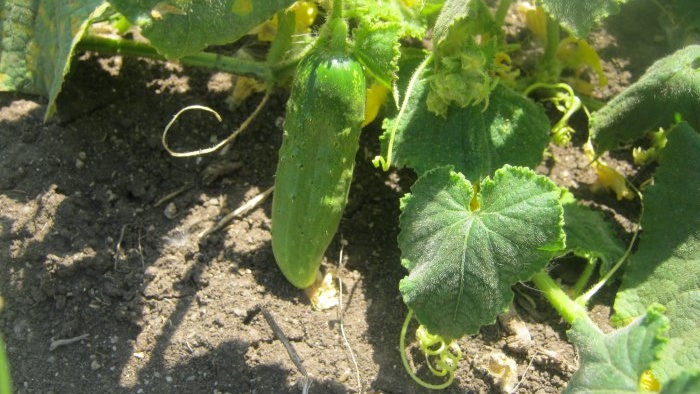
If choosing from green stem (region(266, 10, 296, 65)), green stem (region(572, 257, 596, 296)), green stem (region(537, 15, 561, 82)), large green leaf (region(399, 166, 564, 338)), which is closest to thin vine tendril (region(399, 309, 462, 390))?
large green leaf (region(399, 166, 564, 338))

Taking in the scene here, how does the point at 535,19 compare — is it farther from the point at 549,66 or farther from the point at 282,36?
the point at 282,36

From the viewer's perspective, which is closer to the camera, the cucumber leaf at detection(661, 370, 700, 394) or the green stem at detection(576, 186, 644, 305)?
the cucumber leaf at detection(661, 370, 700, 394)

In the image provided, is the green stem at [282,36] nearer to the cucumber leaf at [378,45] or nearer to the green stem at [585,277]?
the cucumber leaf at [378,45]

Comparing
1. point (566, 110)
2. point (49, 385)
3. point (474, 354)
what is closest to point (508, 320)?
point (474, 354)

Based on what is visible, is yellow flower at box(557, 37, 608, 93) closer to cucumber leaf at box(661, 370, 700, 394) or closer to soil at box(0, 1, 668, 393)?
soil at box(0, 1, 668, 393)

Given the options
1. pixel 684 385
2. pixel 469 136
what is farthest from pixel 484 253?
pixel 684 385

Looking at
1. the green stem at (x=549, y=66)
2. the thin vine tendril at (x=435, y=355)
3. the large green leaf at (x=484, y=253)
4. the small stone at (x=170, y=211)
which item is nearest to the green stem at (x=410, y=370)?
A: the thin vine tendril at (x=435, y=355)
